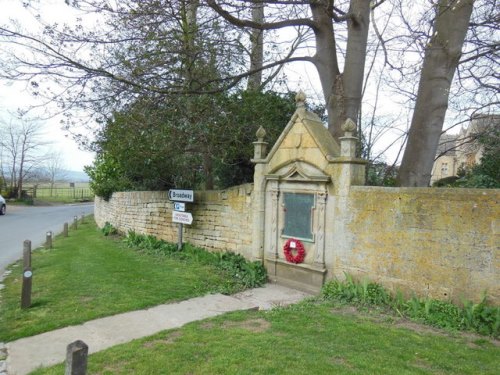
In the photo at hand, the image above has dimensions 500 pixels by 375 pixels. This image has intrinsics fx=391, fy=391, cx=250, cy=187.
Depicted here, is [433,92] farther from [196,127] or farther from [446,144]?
[446,144]

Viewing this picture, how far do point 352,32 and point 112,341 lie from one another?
7.64 m

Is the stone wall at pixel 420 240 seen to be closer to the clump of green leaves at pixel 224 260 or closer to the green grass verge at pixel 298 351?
the green grass verge at pixel 298 351

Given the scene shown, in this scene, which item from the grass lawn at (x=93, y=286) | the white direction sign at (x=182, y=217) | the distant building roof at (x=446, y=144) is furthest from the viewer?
the distant building roof at (x=446, y=144)

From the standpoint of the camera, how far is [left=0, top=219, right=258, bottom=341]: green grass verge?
5746 millimetres

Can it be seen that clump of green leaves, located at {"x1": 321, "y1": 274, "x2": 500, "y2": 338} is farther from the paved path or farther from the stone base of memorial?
the paved path

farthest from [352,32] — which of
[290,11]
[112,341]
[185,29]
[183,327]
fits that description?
[112,341]

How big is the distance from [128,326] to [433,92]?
720cm

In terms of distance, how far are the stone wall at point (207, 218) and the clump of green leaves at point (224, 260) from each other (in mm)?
233

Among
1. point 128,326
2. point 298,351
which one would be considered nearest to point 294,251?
point 298,351

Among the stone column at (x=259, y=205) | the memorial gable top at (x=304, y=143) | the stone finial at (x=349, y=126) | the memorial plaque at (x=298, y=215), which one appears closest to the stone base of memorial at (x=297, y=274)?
the stone column at (x=259, y=205)

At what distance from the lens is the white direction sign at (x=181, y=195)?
1016cm

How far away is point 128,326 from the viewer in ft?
17.8

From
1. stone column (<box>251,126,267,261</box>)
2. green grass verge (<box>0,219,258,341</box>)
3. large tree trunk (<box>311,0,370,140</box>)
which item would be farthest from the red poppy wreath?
large tree trunk (<box>311,0,370,140</box>)

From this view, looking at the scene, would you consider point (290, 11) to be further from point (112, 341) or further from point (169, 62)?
point (112, 341)
